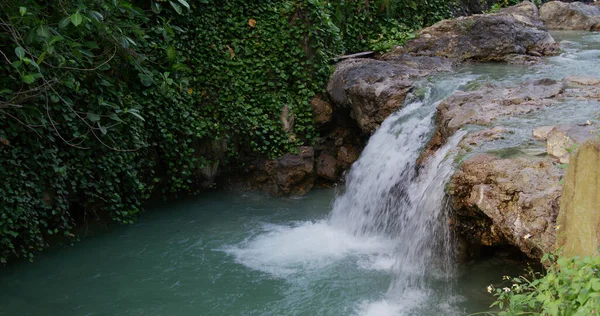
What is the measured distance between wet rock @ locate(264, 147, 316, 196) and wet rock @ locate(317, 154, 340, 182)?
0.81 feet

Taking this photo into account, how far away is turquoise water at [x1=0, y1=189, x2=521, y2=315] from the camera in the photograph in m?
5.31

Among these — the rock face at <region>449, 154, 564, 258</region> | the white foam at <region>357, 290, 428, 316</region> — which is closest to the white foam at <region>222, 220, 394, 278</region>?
the white foam at <region>357, 290, 428, 316</region>

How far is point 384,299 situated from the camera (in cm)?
525

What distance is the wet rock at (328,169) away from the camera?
859 centimetres

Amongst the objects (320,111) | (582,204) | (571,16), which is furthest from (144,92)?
(571,16)

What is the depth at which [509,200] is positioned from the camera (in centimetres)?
428

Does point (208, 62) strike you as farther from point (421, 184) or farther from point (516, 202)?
point (516, 202)

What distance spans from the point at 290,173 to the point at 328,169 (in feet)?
2.40

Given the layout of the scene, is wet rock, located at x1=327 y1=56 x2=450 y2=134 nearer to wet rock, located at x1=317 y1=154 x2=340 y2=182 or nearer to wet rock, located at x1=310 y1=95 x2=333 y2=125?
wet rock, located at x1=310 y1=95 x2=333 y2=125

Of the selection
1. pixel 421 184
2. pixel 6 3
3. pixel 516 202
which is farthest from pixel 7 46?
pixel 516 202

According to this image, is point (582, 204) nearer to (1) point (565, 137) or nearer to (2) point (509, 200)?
(2) point (509, 200)

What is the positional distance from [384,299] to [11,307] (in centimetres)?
393

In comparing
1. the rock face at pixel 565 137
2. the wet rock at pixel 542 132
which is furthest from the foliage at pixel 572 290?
the wet rock at pixel 542 132

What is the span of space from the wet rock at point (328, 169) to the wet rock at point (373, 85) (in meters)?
0.88
